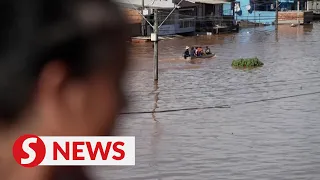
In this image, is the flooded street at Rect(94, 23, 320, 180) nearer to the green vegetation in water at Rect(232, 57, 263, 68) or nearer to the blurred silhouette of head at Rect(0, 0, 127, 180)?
the blurred silhouette of head at Rect(0, 0, 127, 180)

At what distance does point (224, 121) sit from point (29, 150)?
11.8 metres

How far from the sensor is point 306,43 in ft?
107

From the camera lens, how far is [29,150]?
2.93 feet

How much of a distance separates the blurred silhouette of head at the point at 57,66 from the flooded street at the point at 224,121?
93 mm

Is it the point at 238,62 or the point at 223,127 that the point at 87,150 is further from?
the point at 238,62

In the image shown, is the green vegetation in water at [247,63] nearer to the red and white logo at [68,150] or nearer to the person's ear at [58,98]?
the red and white logo at [68,150]

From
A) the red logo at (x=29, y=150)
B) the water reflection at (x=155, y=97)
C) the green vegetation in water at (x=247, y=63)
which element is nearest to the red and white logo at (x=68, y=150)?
the red logo at (x=29, y=150)

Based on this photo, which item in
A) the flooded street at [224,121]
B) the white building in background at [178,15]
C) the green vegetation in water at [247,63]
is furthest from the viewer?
the white building in background at [178,15]

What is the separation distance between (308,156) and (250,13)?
43462mm

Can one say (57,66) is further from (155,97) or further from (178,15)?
(178,15)

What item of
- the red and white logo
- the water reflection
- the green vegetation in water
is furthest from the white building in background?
the red and white logo

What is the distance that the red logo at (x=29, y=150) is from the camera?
851 mm

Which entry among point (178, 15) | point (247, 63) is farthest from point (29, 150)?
point (178, 15)

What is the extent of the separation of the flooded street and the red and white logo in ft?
0.29
